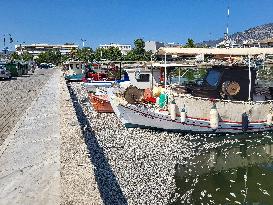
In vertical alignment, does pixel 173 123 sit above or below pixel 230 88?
below

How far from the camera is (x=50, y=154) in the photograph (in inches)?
454

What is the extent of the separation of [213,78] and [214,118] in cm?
237

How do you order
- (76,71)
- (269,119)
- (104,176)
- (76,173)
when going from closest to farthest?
1. (76,173)
2. (104,176)
3. (269,119)
4. (76,71)

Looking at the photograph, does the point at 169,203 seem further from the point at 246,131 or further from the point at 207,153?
the point at 246,131

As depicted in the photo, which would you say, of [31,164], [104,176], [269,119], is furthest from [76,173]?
[269,119]

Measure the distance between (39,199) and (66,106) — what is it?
511 inches

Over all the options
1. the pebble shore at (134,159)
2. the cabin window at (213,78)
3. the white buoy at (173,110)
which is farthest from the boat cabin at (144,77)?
the white buoy at (173,110)

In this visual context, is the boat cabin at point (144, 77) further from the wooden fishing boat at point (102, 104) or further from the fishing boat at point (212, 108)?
the fishing boat at point (212, 108)

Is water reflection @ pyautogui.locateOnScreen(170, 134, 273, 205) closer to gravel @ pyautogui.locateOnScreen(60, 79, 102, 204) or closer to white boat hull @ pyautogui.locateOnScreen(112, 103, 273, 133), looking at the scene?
white boat hull @ pyautogui.locateOnScreen(112, 103, 273, 133)

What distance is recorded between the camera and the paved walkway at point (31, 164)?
8375 mm

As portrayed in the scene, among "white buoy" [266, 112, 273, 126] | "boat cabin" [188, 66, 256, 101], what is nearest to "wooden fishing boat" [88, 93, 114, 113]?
"boat cabin" [188, 66, 256, 101]

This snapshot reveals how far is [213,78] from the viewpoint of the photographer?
1844 cm

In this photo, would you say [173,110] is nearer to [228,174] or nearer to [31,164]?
[228,174]

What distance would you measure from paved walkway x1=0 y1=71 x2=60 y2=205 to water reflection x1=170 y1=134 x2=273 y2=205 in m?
3.40
